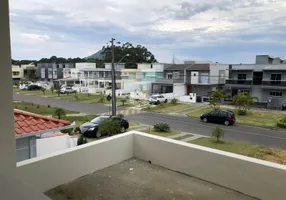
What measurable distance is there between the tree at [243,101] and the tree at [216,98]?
0.66 ft

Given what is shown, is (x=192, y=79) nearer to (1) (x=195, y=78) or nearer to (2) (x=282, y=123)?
(1) (x=195, y=78)

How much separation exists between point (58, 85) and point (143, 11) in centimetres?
239

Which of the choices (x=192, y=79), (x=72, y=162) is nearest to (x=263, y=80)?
(x=192, y=79)

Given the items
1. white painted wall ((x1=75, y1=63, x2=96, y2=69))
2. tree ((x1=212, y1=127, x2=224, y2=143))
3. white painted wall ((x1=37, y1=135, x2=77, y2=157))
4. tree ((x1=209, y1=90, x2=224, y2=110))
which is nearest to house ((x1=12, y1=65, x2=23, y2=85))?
white painted wall ((x1=37, y1=135, x2=77, y2=157))

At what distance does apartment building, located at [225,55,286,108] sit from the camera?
3.02 meters

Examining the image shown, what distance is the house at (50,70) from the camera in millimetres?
3852

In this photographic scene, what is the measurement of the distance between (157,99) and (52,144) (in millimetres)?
2550

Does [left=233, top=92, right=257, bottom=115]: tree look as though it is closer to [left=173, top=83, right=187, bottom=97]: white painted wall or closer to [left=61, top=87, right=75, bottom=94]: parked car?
[left=173, top=83, right=187, bottom=97]: white painted wall

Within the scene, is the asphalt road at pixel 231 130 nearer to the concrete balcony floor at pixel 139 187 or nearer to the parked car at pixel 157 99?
the parked car at pixel 157 99

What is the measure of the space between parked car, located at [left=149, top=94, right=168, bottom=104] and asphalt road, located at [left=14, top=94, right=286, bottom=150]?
0.32 m

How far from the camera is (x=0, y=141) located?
1149 millimetres

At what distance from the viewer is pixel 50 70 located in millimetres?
4172

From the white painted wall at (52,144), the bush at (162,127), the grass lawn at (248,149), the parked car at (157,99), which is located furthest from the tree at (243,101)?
the white painted wall at (52,144)

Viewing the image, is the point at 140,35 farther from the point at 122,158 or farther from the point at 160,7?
the point at 122,158
